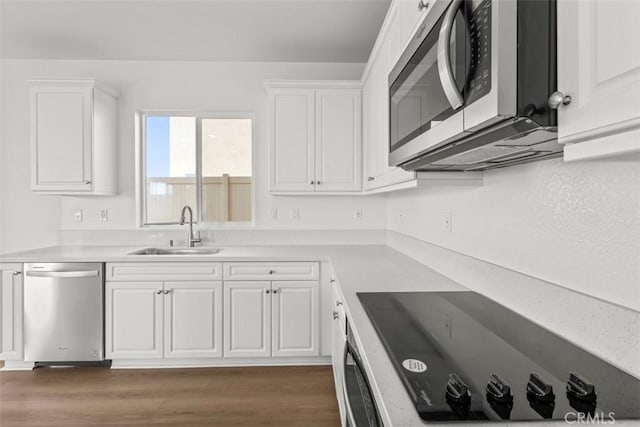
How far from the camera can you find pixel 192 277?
9.32 feet

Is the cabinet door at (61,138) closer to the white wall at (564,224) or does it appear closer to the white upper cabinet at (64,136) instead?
the white upper cabinet at (64,136)

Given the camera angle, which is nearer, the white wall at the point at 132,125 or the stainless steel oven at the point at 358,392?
the stainless steel oven at the point at 358,392

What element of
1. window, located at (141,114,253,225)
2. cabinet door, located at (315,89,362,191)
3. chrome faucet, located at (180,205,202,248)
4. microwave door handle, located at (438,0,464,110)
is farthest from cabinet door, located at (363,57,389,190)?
chrome faucet, located at (180,205,202,248)

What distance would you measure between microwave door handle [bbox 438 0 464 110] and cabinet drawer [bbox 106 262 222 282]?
7.67 feet

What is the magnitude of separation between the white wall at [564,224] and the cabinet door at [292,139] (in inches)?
61.0

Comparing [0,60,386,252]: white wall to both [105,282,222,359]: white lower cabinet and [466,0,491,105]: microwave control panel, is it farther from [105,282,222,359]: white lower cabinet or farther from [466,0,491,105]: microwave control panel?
[466,0,491,105]: microwave control panel

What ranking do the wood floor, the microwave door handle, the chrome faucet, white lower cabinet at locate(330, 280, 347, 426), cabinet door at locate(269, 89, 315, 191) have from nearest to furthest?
the microwave door handle, white lower cabinet at locate(330, 280, 347, 426), the wood floor, cabinet door at locate(269, 89, 315, 191), the chrome faucet

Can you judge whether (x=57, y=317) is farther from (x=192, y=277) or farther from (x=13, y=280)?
(x=192, y=277)

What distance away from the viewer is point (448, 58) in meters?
0.82

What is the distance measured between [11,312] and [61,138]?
4.45 ft

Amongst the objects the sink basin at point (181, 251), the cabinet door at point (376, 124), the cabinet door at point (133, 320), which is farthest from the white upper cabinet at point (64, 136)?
the cabinet door at point (376, 124)

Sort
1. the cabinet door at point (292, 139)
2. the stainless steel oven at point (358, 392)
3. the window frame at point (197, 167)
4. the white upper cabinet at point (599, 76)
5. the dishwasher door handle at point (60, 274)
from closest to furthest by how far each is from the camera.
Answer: the white upper cabinet at point (599, 76) → the stainless steel oven at point (358, 392) → the dishwasher door handle at point (60, 274) → the cabinet door at point (292, 139) → the window frame at point (197, 167)

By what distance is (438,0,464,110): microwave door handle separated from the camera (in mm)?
817

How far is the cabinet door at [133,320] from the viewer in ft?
9.25
